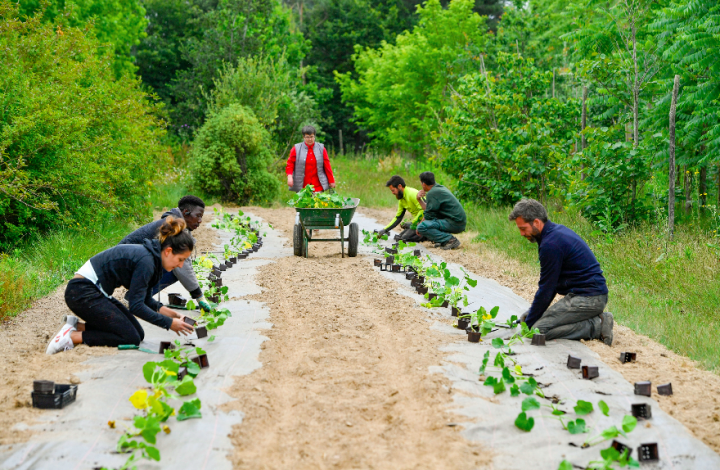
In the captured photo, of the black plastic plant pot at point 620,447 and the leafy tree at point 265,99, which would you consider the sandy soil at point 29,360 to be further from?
the leafy tree at point 265,99

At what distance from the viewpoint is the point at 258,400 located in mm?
3885

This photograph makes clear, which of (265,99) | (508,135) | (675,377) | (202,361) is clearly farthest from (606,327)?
(265,99)

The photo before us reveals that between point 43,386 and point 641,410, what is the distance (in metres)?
3.47

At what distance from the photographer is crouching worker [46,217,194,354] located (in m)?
4.67

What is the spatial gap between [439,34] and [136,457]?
21.4 m

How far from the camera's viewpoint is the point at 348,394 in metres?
4.04

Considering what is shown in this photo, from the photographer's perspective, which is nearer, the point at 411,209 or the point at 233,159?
the point at 411,209

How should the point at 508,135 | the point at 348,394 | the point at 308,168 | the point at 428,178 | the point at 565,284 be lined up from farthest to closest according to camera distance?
the point at 508,135, the point at 308,168, the point at 428,178, the point at 565,284, the point at 348,394

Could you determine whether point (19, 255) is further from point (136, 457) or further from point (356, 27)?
point (356, 27)

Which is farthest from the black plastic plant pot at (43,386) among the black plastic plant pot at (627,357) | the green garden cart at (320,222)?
the green garden cart at (320,222)

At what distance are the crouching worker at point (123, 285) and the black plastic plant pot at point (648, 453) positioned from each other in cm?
316

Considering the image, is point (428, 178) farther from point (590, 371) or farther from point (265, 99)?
point (265, 99)

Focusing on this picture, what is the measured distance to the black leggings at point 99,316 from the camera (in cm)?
484

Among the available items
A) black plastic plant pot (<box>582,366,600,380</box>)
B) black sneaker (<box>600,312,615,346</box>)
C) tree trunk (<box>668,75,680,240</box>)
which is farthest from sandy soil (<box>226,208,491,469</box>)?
tree trunk (<box>668,75,680,240</box>)
